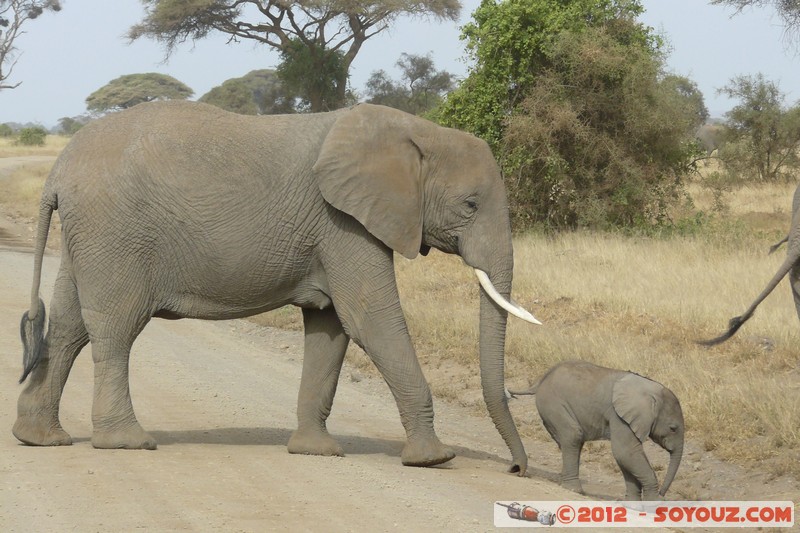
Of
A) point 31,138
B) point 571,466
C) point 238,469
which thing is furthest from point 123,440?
point 31,138

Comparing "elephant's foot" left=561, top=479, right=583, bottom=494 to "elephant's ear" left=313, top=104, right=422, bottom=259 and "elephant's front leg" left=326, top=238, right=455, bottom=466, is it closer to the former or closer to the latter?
"elephant's front leg" left=326, top=238, right=455, bottom=466

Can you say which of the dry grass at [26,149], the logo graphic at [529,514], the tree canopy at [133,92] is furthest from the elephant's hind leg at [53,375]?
the tree canopy at [133,92]

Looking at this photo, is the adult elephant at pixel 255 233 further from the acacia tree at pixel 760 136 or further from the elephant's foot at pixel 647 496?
the acacia tree at pixel 760 136

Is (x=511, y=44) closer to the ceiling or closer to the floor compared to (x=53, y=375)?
closer to the ceiling

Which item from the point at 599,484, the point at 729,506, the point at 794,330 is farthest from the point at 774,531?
the point at 794,330

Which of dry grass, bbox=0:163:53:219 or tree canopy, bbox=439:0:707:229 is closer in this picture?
tree canopy, bbox=439:0:707:229

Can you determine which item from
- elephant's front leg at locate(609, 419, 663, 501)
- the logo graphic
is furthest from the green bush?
the logo graphic

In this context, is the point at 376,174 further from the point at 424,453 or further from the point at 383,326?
the point at 424,453

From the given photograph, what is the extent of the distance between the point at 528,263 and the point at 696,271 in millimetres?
2170

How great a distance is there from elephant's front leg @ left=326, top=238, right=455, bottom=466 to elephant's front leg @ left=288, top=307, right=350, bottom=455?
17.4 inches

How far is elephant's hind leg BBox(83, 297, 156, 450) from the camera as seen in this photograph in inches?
268

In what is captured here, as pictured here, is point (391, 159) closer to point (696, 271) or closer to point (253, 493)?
point (253, 493)

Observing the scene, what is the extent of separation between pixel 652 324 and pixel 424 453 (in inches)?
178

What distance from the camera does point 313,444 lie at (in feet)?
23.5
